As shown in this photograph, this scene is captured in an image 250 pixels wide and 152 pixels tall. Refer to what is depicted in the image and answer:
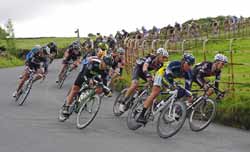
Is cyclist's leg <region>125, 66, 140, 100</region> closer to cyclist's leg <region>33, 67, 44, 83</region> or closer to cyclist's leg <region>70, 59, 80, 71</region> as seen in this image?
cyclist's leg <region>33, 67, 44, 83</region>

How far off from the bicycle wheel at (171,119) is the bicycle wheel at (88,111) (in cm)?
173

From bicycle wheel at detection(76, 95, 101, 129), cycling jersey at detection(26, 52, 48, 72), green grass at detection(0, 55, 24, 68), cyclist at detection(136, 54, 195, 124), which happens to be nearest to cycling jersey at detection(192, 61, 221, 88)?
cyclist at detection(136, 54, 195, 124)

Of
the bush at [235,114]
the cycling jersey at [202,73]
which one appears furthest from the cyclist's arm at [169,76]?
the bush at [235,114]

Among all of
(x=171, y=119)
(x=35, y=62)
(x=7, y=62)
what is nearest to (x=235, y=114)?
(x=171, y=119)

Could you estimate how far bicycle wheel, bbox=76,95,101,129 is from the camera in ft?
43.0

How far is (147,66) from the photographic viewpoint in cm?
1407

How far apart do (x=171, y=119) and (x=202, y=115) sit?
1.52 metres

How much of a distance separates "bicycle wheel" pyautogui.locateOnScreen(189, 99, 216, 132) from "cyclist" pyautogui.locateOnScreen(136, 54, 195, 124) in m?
0.33

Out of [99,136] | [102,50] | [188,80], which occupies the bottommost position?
[99,136]

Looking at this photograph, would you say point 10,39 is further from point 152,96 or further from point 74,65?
point 152,96

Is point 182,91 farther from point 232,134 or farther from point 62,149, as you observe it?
point 62,149

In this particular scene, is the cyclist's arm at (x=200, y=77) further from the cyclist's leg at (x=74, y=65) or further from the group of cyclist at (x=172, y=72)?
the cyclist's leg at (x=74, y=65)

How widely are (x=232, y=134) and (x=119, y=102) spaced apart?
355cm

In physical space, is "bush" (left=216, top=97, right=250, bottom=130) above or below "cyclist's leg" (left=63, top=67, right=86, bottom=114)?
below
